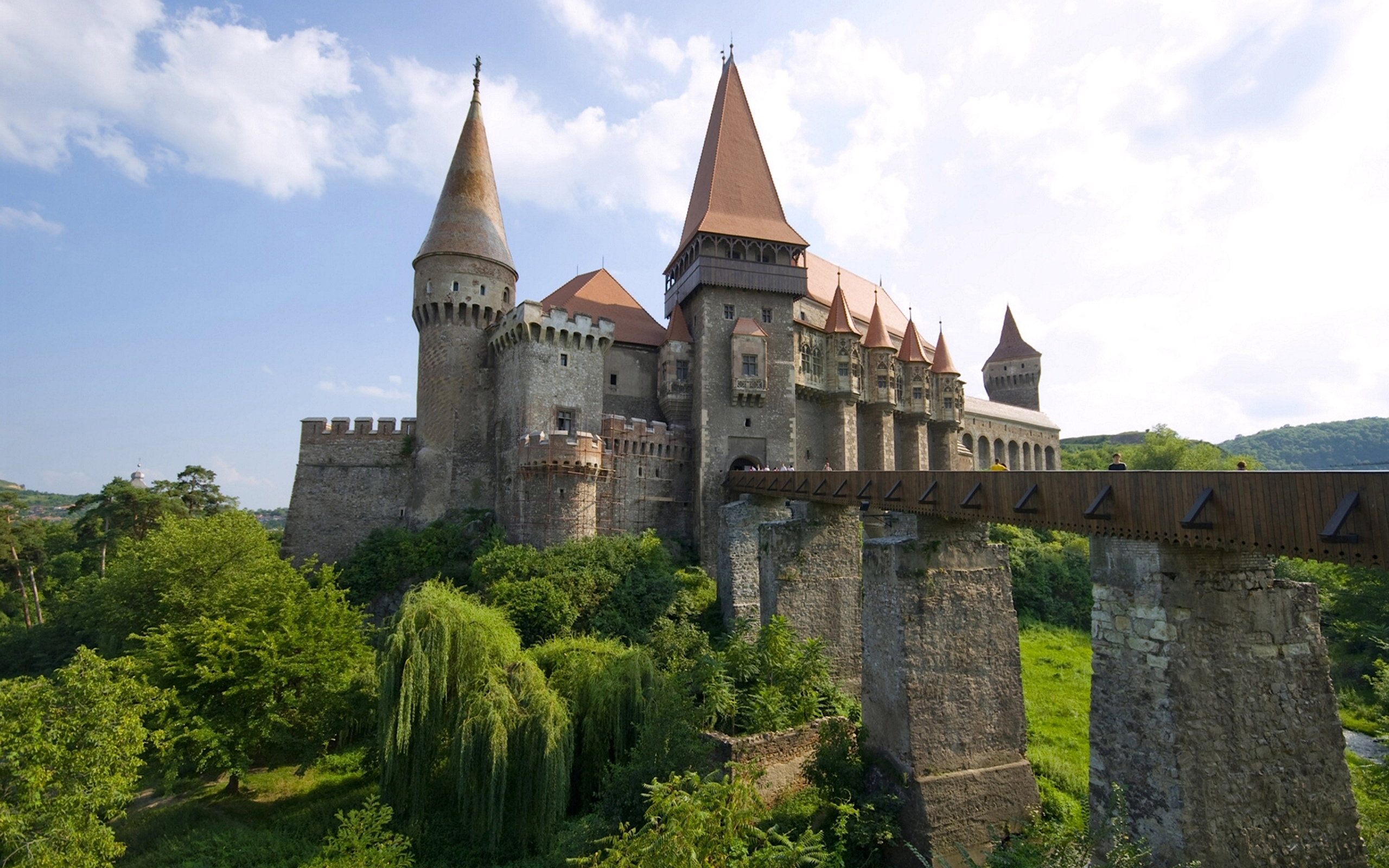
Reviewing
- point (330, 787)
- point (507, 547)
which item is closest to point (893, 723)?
point (330, 787)

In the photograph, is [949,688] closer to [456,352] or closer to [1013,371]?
[456,352]

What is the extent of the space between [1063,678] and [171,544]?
2907cm

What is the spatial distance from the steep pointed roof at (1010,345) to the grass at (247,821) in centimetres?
6192

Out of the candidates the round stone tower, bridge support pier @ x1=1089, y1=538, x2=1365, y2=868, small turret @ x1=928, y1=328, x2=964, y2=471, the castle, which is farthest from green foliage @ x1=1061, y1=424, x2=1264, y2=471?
the round stone tower

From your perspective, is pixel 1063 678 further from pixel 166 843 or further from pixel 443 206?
pixel 443 206

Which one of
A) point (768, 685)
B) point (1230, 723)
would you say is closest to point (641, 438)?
point (768, 685)

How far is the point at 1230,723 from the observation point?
6.92 metres

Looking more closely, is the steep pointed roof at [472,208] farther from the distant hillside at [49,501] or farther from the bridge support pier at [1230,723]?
the distant hillside at [49,501]

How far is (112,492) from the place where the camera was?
1126 inches

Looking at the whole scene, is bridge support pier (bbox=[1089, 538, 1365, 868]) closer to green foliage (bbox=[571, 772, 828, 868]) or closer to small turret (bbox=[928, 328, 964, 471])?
green foliage (bbox=[571, 772, 828, 868])

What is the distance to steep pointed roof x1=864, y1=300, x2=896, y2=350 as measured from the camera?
1234 inches

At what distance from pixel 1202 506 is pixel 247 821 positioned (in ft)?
59.1

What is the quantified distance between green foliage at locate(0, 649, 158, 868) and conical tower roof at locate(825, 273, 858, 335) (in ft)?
86.6

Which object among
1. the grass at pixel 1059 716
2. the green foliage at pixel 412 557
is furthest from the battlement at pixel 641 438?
the grass at pixel 1059 716
